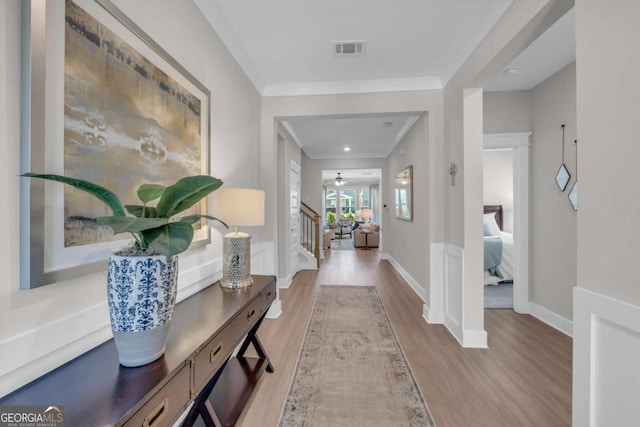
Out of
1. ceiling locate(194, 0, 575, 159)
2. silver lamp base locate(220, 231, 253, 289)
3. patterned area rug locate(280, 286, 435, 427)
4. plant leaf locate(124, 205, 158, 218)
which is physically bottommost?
patterned area rug locate(280, 286, 435, 427)

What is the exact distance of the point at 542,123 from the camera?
112 inches

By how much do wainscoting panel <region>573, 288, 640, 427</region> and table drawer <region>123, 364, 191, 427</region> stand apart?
159 cm

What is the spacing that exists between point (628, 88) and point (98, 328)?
214 cm

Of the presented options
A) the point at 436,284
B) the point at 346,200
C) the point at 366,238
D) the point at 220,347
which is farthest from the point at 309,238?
the point at 346,200

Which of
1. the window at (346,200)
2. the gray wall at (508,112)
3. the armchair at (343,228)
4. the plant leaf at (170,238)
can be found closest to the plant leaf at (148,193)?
the plant leaf at (170,238)

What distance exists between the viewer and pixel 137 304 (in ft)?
2.54

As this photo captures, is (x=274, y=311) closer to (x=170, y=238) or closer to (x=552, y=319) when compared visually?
(x=170, y=238)

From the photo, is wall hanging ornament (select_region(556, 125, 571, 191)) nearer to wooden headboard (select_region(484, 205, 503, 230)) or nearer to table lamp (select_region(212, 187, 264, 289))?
table lamp (select_region(212, 187, 264, 289))

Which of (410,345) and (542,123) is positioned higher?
(542,123)

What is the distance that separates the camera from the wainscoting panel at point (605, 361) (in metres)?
0.96

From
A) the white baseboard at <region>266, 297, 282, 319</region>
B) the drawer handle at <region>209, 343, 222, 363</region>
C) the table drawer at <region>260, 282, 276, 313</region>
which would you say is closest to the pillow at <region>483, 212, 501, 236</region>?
the white baseboard at <region>266, 297, 282, 319</region>

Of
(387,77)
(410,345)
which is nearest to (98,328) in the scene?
(410,345)

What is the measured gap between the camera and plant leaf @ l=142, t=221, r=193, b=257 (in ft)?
2.36

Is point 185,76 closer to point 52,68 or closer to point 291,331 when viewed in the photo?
point 52,68
